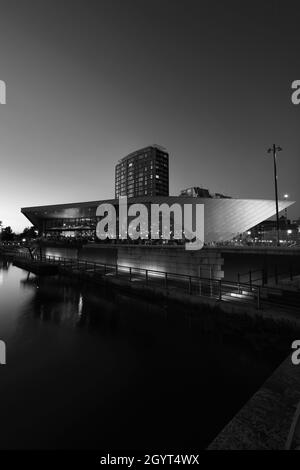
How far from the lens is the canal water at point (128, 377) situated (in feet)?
15.6

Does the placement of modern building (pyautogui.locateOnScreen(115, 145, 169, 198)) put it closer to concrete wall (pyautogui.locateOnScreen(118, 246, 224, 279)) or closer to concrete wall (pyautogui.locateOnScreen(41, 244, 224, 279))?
concrete wall (pyautogui.locateOnScreen(41, 244, 224, 279))

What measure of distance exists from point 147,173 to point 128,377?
163 metres

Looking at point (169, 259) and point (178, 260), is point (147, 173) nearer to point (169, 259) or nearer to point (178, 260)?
point (169, 259)

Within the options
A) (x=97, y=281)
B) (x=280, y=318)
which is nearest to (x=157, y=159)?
(x=97, y=281)

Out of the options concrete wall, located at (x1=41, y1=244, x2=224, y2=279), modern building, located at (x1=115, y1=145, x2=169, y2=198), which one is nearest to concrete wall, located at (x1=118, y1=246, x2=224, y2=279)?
concrete wall, located at (x1=41, y1=244, x2=224, y2=279)

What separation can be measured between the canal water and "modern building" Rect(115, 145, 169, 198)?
15111cm

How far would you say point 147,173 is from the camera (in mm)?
162750

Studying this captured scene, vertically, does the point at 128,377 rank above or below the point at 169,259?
below

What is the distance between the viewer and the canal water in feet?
15.6

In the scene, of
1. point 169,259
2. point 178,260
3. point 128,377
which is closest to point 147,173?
point 169,259

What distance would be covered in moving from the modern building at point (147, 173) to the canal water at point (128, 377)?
151112 millimetres

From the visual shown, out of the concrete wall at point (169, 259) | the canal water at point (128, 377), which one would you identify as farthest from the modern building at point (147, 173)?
the canal water at point (128, 377)
